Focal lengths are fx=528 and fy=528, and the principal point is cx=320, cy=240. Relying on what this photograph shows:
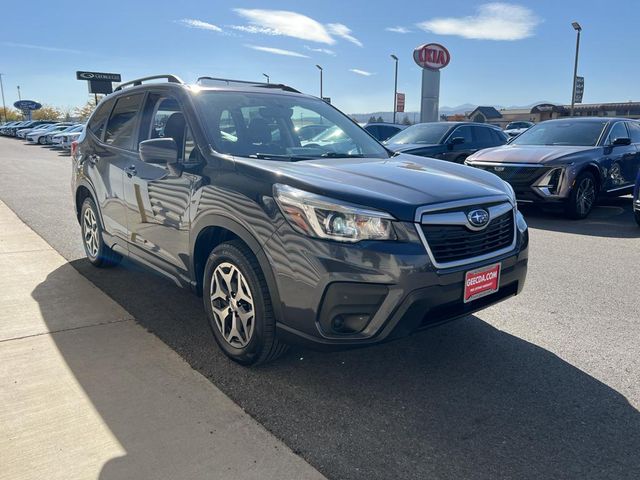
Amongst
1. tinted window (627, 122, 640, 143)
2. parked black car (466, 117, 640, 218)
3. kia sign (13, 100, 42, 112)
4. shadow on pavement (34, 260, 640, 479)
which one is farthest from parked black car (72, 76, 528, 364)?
kia sign (13, 100, 42, 112)

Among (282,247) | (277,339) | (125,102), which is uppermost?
(125,102)

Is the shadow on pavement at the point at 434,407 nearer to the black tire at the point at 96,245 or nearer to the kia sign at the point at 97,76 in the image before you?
the black tire at the point at 96,245

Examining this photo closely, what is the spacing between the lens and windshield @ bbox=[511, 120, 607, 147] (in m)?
9.09

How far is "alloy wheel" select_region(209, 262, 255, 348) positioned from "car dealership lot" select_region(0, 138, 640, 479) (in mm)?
228

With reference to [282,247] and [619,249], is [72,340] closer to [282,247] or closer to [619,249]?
[282,247]

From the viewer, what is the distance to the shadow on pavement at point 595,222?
760cm

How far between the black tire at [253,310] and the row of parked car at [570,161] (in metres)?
6.25

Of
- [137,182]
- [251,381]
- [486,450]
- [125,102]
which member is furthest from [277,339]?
[125,102]

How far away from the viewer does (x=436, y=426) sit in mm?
2703

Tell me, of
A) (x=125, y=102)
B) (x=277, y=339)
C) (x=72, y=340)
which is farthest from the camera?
(x=125, y=102)

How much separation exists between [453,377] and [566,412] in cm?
64

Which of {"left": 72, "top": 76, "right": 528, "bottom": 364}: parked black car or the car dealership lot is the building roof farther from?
{"left": 72, "top": 76, "right": 528, "bottom": 364}: parked black car

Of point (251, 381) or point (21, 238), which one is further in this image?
point (21, 238)

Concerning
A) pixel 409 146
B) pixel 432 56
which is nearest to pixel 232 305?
pixel 409 146
